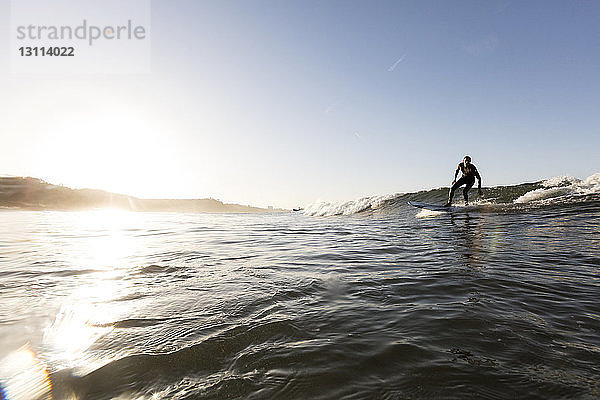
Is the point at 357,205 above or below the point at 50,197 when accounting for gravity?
below

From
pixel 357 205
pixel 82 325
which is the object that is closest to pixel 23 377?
pixel 82 325

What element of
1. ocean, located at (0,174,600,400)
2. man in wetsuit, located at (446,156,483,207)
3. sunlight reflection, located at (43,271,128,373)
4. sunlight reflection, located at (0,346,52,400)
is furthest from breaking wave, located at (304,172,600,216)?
sunlight reflection, located at (0,346,52,400)

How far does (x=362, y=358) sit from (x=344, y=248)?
453 cm

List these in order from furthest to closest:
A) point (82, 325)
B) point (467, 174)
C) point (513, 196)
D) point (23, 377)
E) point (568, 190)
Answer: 1. point (513, 196)
2. point (467, 174)
3. point (568, 190)
4. point (82, 325)
5. point (23, 377)

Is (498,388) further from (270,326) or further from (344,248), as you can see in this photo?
(344,248)

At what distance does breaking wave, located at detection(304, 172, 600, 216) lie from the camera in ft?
39.9

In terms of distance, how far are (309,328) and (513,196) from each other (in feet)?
55.9

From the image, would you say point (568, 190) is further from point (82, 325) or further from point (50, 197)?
point (50, 197)

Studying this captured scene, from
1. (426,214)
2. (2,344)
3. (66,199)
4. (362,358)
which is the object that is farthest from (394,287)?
(66,199)

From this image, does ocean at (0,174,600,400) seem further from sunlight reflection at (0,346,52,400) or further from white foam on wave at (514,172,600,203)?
white foam on wave at (514,172,600,203)

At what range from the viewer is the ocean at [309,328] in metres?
1.58

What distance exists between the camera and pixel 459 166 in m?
13.3

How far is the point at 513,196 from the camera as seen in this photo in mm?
14938

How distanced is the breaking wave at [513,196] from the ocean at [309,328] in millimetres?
9218
